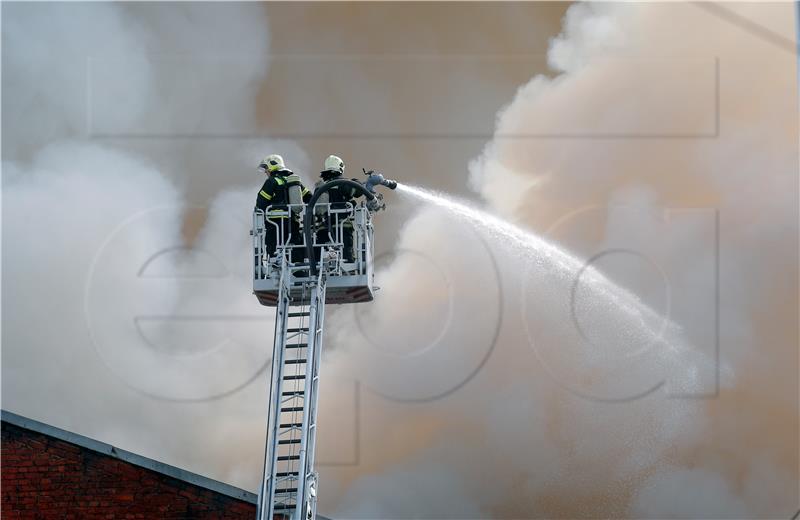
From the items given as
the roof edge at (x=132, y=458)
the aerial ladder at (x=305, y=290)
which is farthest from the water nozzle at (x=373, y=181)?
the roof edge at (x=132, y=458)

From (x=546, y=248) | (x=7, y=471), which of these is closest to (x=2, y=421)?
(x=7, y=471)

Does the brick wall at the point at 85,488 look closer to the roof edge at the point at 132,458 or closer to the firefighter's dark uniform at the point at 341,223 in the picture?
the roof edge at the point at 132,458

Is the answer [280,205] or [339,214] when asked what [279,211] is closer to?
[280,205]

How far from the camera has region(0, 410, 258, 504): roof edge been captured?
18250 mm

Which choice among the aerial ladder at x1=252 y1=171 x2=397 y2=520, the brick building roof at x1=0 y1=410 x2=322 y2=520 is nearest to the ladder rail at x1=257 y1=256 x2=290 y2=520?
the aerial ladder at x1=252 y1=171 x2=397 y2=520

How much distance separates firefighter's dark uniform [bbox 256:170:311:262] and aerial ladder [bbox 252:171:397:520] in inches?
0.9

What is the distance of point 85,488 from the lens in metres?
18.5

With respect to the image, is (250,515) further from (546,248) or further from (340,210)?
(546,248)

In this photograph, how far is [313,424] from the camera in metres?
15.2

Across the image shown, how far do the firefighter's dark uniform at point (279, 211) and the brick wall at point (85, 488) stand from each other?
390 centimetres

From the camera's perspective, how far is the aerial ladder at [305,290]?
15.1 meters

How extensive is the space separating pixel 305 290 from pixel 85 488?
483cm

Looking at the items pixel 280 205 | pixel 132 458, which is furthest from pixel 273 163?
pixel 132 458

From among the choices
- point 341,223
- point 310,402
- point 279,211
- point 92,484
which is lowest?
point 92,484
